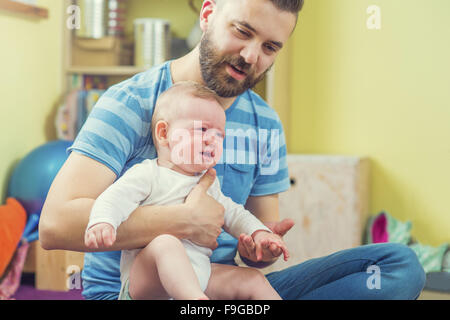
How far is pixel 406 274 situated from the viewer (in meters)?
0.63

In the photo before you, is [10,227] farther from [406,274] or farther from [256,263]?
[406,274]

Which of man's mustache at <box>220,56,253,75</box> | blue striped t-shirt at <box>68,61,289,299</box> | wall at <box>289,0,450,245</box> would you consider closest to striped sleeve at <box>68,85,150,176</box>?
blue striped t-shirt at <box>68,61,289,299</box>

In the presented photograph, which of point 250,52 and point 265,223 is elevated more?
point 250,52

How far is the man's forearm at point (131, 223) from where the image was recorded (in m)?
0.52

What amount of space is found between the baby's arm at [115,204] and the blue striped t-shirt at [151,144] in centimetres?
4

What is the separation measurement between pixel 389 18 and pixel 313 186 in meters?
0.25

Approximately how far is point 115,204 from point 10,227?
1.78 ft

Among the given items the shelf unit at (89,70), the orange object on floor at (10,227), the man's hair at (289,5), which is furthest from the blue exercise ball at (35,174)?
the man's hair at (289,5)

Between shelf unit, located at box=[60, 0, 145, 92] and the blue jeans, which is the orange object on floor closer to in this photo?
shelf unit, located at box=[60, 0, 145, 92]

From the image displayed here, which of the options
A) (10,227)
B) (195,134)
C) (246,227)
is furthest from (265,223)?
(10,227)

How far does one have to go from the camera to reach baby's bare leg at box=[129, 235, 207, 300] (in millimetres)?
494

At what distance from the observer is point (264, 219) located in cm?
62

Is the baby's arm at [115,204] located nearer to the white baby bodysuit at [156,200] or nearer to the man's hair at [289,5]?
the white baby bodysuit at [156,200]

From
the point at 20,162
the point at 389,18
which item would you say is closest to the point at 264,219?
the point at 389,18
